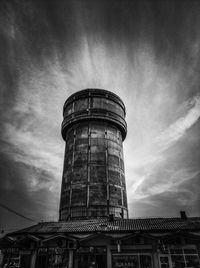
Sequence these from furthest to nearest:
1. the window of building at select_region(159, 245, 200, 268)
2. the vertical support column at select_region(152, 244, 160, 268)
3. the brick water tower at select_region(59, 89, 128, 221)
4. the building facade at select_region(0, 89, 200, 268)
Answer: the brick water tower at select_region(59, 89, 128, 221) → the building facade at select_region(0, 89, 200, 268) → the vertical support column at select_region(152, 244, 160, 268) → the window of building at select_region(159, 245, 200, 268)

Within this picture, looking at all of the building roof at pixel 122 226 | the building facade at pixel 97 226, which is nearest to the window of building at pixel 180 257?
the building facade at pixel 97 226

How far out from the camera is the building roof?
1816 centimetres

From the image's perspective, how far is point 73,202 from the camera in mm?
25109

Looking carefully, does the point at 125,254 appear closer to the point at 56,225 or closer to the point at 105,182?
the point at 56,225

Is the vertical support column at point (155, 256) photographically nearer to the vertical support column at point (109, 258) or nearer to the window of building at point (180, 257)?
the window of building at point (180, 257)

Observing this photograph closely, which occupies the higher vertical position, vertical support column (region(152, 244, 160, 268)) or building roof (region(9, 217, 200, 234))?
building roof (region(9, 217, 200, 234))

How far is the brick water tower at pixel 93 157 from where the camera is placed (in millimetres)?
24875

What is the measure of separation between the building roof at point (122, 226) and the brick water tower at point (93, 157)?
3.03 meters

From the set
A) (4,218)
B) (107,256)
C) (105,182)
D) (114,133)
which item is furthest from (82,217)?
(4,218)

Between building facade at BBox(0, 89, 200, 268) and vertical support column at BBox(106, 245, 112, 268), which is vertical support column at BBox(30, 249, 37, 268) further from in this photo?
vertical support column at BBox(106, 245, 112, 268)

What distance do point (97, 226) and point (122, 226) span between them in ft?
8.13

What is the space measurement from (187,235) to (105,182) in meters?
11.8

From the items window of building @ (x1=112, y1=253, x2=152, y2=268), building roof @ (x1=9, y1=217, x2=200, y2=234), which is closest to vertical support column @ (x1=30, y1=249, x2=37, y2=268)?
building roof @ (x1=9, y1=217, x2=200, y2=234)

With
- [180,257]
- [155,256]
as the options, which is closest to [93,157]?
[155,256]
